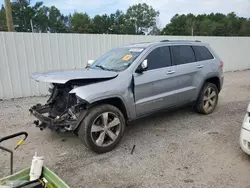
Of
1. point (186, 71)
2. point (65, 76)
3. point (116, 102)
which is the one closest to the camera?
point (65, 76)

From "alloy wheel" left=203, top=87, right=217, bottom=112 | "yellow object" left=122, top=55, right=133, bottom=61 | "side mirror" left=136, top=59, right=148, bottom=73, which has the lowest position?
"alloy wheel" left=203, top=87, right=217, bottom=112

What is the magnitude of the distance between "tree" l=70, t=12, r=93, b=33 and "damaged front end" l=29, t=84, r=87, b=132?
56240mm

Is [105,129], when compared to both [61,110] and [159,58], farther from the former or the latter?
[159,58]

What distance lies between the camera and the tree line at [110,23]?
180 feet

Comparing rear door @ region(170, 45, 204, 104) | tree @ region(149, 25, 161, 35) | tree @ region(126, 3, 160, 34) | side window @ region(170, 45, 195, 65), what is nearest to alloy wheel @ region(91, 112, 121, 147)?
rear door @ region(170, 45, 204, 104)

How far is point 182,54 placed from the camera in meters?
4.89

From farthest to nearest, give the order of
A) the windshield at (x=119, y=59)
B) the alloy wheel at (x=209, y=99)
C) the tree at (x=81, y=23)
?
the tree at (x=81, y=23) < the alloy wheel at (x=209, y=99) < the windshield at (x=119, y=59)

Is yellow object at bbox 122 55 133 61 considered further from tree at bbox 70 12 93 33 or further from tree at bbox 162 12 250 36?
tree at bbox 162 12 250 36

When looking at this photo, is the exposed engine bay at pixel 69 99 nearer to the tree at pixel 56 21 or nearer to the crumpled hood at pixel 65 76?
the crumpled hood at pixel 65 76

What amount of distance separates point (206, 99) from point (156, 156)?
8.14 feet

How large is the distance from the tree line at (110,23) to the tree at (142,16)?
1.08ft

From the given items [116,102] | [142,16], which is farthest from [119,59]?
[142,16]

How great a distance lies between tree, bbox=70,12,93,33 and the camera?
58281mm

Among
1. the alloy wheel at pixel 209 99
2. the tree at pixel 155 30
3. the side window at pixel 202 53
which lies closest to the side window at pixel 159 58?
the side window at pixel 202 53
